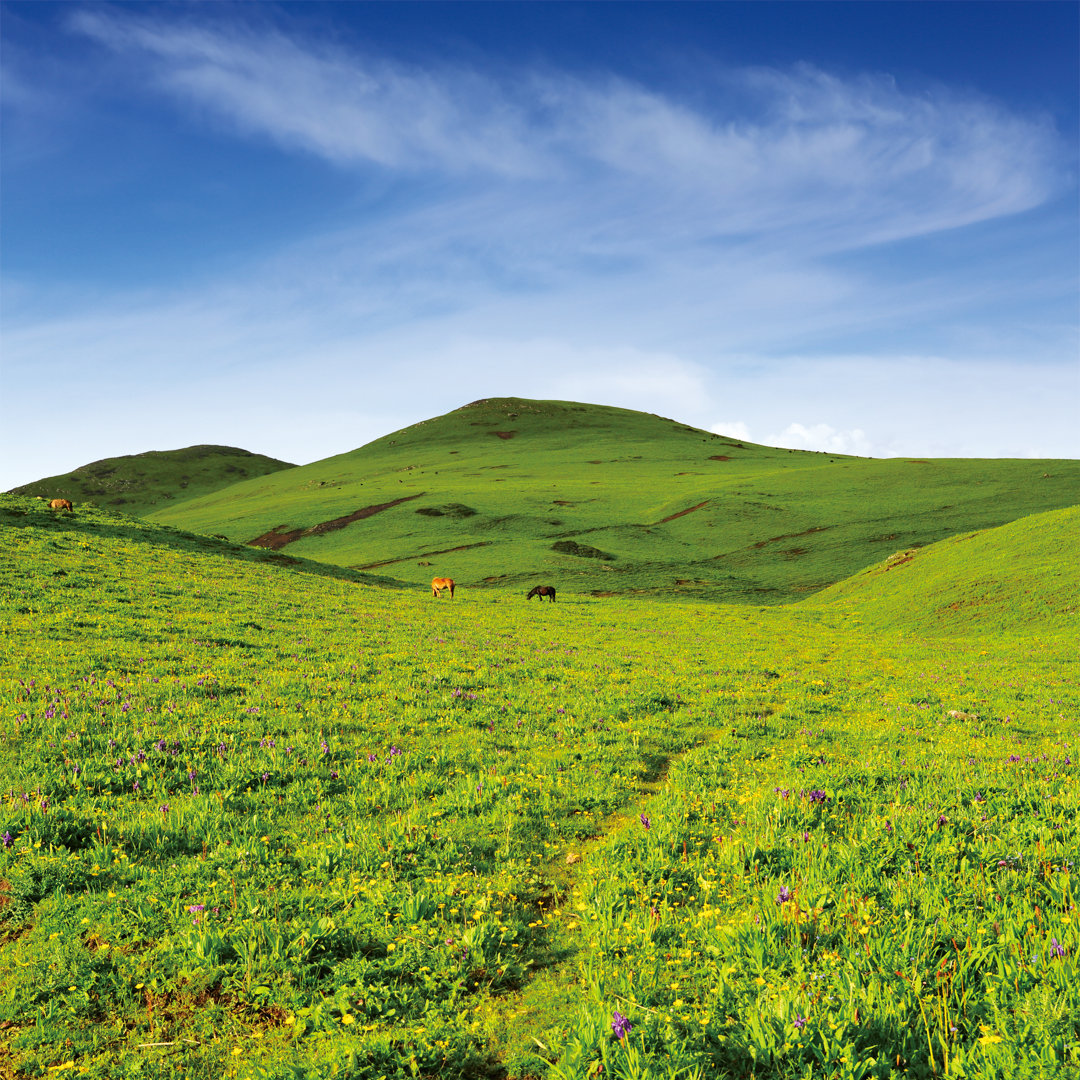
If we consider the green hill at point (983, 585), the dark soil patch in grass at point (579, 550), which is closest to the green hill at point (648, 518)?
the dark soil patch in grass at point (579, 550)

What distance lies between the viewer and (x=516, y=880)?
6.99 metres

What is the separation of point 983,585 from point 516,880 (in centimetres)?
4851

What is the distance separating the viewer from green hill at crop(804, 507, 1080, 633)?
38469 millimetres

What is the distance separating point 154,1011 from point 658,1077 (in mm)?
4064

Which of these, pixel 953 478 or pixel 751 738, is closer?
pixel 751 738

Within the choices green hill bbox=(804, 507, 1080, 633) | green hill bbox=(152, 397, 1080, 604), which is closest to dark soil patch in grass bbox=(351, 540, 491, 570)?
green hill bbox=(152, 397, 1080, 604)

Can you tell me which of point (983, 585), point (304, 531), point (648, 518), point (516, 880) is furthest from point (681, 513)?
point (516, 880)

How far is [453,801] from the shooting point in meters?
8.90

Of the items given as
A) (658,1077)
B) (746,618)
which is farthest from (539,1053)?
(746,618)

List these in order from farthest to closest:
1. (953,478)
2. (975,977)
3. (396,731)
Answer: (953,478) < (396,731) < (975,977)

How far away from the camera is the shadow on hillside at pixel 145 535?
37812mm

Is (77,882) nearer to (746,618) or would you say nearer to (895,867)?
(895,867)

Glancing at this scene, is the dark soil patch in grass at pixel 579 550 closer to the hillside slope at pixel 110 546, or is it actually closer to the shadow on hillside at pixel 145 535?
the hillside slope at pixel 110 546

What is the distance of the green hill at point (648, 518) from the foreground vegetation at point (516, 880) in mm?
51775
